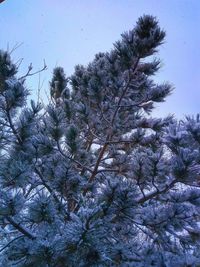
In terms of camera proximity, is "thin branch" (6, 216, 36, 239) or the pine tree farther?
"thin branch" (6, 216, 36, 239)

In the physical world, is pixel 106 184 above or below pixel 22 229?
above

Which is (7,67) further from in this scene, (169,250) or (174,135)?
(169,250)

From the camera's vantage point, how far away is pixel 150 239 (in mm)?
3104

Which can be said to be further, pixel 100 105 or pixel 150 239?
pixel 100 105

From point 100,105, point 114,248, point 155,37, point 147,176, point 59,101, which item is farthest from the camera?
point 59,101

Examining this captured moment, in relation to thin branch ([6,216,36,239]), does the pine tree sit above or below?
above

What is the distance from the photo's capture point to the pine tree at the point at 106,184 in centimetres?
206

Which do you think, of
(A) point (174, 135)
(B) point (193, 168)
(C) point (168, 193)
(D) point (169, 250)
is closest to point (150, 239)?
(D) point (169, 250)

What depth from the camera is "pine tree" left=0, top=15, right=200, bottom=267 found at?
81.3 inches

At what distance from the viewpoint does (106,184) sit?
2.56 m

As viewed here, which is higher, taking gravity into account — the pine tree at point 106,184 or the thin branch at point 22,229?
the pine tree at point 106,184

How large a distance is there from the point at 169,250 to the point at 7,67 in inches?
105

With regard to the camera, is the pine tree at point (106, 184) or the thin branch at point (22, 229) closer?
the pine tree at point (106, 184)

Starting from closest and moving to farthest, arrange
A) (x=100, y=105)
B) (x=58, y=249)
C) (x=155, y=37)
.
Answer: (x=58, y=249) → (x=155, y=37) → (x=100, y=105)
